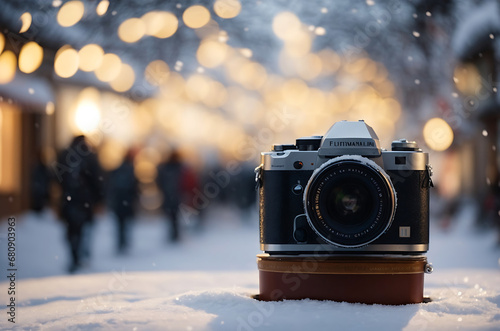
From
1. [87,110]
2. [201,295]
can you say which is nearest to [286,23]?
[87,110]

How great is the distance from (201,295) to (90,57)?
1231 cm

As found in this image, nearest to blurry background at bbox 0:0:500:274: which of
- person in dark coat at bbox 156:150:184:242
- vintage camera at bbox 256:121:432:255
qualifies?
person in dark coat at bbox 156:150:184:242

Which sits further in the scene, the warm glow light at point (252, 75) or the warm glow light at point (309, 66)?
the warm glow light at point (252, 75)

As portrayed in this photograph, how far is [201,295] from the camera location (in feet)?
14.6

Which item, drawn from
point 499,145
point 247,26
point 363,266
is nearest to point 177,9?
point 247,26

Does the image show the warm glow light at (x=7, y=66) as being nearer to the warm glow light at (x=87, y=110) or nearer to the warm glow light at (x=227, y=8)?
the warm glow light at (x=227, y=8)

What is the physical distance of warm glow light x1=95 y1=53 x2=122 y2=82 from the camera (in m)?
16.1

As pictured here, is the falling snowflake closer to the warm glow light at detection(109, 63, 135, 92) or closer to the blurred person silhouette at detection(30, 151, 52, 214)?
the warm glow light at detection(109, 63, 135, 92)

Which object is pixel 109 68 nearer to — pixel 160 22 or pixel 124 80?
pixel 124 80

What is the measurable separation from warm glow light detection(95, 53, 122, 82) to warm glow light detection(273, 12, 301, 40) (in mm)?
3438

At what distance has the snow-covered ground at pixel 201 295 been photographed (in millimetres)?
3861

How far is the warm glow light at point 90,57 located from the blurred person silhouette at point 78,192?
606 centimetres

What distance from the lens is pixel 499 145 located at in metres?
17.8

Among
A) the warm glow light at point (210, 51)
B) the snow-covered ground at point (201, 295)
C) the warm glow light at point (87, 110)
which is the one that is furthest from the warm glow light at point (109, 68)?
the snow-covered ground at point (201, 295)
